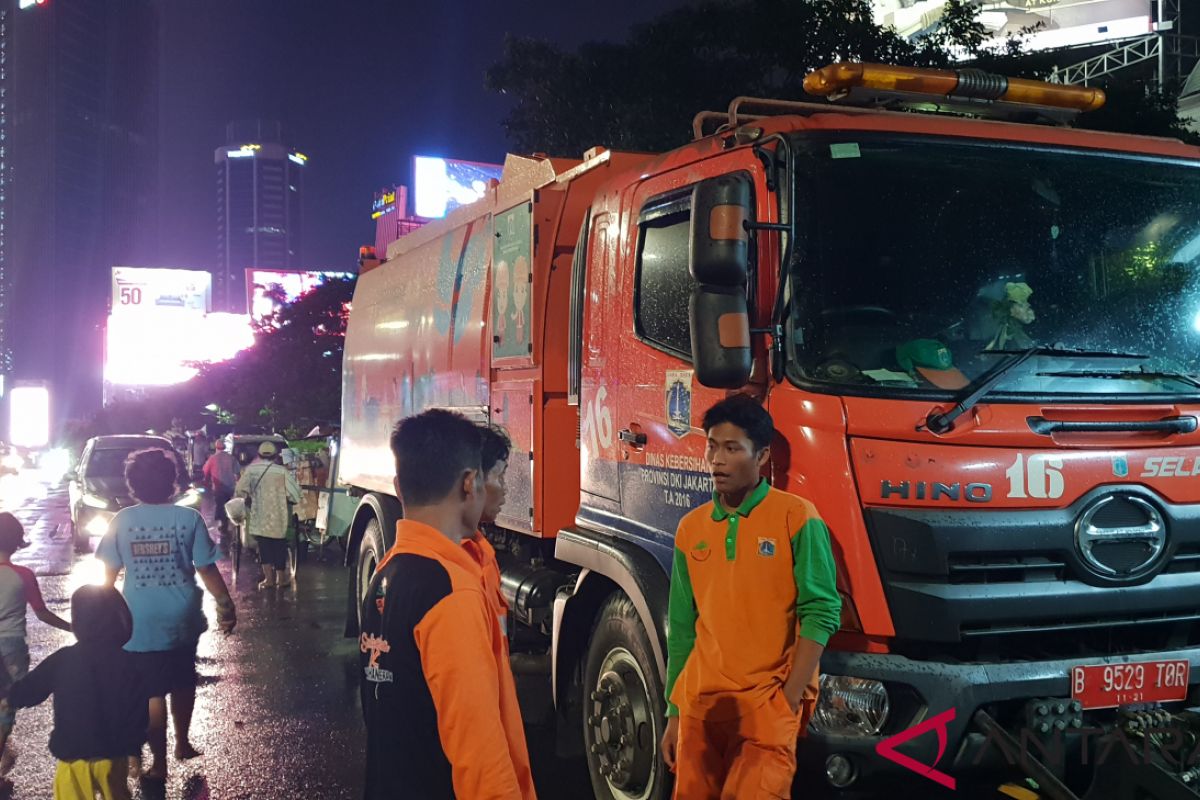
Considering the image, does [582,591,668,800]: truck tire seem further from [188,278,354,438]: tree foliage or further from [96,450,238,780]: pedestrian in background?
[188,278,354,438]: tree foliage

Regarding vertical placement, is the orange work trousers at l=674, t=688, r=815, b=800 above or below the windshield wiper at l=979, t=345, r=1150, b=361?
below

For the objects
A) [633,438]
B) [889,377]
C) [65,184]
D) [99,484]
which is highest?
[65,184]

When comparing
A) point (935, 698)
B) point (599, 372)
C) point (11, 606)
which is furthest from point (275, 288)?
point (935, 698)

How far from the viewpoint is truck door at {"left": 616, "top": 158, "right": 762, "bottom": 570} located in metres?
4.22

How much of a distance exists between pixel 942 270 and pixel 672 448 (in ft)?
3.84

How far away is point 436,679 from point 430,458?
1.65ft

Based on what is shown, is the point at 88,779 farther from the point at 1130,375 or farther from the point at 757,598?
the point at 1130,375

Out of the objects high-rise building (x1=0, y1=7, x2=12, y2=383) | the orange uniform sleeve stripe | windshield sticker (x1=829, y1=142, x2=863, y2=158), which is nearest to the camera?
the orange uniform sleeve stripe

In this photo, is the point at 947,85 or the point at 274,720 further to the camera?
the point at 274,720

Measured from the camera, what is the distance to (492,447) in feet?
9.18

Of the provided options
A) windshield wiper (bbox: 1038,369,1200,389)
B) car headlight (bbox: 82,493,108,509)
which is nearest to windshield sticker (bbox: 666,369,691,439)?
windshield wiper (bbox: 1038,369,1200,389)

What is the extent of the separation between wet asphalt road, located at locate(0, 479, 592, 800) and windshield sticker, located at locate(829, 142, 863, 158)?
3.27 metres

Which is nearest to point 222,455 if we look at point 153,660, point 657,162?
point 153,660

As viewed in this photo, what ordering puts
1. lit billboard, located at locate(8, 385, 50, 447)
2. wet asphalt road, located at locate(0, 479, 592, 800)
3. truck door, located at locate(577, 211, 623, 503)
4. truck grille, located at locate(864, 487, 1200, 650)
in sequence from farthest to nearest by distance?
1. lit billboard, located at locate(8, 385, 50, 447)
2. wet asphalt road, located at locate(0, 479, 592, 800)
3. truck door, located at locate(577, 211, 623, 503)
4. truck grille, located at locate(864, 487, 1200, 650)
